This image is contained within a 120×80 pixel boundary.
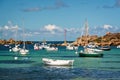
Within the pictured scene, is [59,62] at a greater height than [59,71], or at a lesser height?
greater

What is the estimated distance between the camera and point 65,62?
278 feet

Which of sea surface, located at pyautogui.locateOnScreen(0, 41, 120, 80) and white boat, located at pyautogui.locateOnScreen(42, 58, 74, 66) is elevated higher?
white boat, located at pyautogui.locateOnScreen(42, 58, 74, 66)

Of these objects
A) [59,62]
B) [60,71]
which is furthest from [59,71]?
[59,62]

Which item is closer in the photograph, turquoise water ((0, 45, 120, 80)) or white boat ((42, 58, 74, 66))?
turquoise water ((0, 45, 120, 80))

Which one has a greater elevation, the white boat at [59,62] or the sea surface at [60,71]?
the white boat at [59,62]

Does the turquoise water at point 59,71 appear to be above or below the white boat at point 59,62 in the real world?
below

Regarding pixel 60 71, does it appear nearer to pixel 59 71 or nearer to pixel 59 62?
pixel 59 71

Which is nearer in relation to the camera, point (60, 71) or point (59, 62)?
point (60, 71)

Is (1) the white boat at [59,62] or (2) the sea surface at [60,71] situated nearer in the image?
(2) the sea surface at [60,71]

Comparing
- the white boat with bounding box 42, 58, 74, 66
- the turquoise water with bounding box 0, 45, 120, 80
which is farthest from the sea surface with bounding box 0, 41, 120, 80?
the white boat with bounding box 42, 58, 74, 66

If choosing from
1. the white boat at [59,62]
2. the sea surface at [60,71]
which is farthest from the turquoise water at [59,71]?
the white boat at [59,62]

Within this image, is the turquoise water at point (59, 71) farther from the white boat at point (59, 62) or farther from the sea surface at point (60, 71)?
the white boat at point (59, 62)

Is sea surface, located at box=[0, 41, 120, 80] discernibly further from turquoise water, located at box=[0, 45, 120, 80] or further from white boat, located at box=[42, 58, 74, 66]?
white boat, located at box=[42, 58, 74, 66]

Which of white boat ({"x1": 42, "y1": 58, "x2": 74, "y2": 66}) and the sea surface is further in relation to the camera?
white boat ({"x1": 42, "y1": 58, "x2": 74, "y2": 66})
